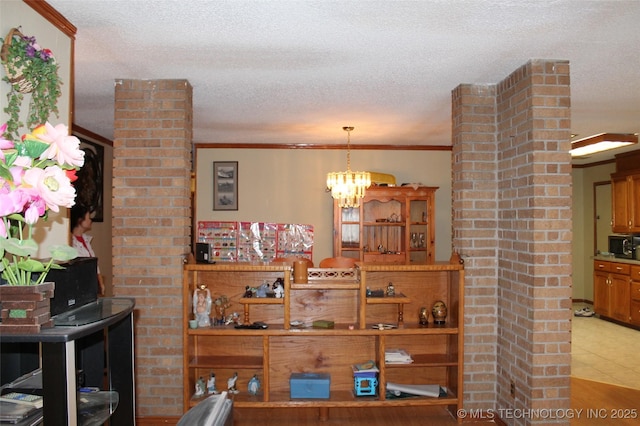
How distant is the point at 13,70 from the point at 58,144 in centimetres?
109

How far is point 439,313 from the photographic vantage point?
3.72 metres

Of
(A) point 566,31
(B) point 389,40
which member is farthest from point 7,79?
(A) point 566,31

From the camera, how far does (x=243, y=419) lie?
369 cm

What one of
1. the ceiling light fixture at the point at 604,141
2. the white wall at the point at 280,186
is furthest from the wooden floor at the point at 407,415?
the white wall at the point at 280,186

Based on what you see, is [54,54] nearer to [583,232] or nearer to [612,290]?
[612,290]

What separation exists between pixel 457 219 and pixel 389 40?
146 cm

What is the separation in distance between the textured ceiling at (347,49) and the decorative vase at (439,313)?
1.62 meters

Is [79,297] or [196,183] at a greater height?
[196,183]

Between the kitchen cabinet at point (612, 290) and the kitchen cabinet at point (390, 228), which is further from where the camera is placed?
the kitchen cabinet at point (612, 290)

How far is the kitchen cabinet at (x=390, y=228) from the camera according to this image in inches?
261

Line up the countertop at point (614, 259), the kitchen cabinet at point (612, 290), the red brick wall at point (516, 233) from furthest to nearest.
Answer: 1. the kitchen cabinet at point (612, 290)
2. the countertop at point (614, 259)
3. the red brick wall at point (516, 233)

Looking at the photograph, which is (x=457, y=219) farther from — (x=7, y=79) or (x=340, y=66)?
(x=7, y=79)

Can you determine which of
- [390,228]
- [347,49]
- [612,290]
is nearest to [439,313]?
[347,49]

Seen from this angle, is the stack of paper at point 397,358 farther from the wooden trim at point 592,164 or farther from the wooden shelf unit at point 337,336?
the wooden trim at point 592,164
